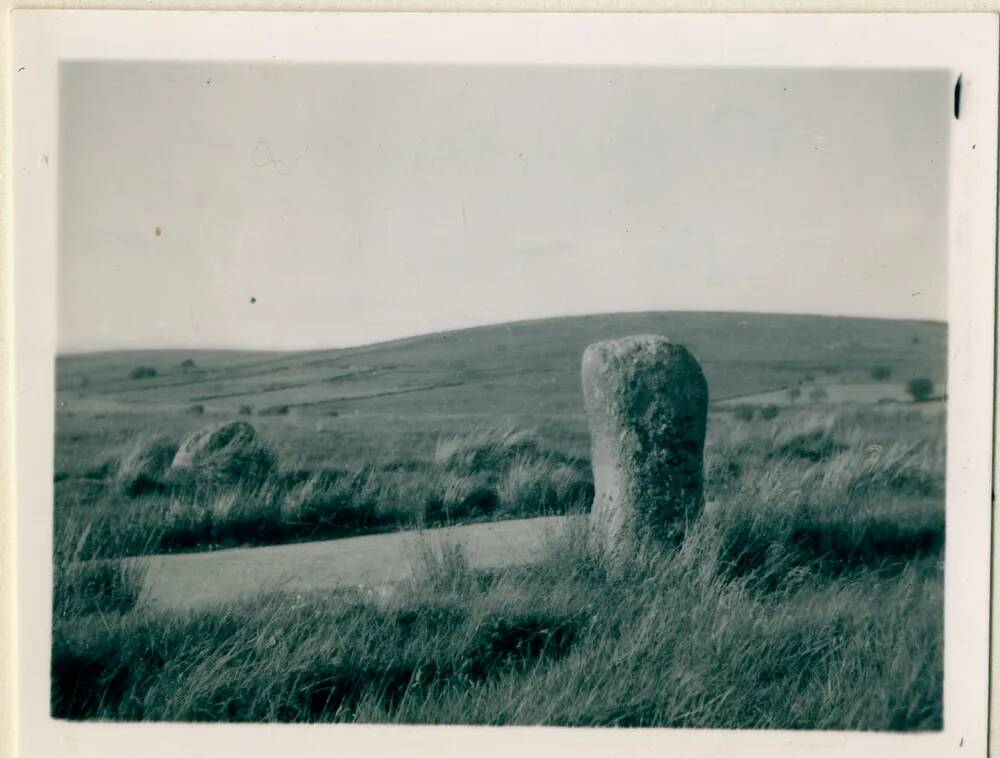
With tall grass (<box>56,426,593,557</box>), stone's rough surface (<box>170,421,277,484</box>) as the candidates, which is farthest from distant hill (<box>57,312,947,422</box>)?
tall grass (<box>56,426,593,557</box>)

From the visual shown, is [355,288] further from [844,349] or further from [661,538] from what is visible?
[844,349]

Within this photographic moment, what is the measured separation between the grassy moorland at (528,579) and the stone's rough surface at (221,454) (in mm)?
71

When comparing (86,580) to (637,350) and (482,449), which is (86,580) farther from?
(637,350)

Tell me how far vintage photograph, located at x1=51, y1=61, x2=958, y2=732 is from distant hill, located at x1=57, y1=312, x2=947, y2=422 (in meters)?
0.01

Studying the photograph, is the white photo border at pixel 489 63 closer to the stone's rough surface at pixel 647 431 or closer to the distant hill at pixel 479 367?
the distant hill at pixel 479 367

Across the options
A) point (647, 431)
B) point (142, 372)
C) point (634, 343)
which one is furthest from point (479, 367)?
point (142, 372)

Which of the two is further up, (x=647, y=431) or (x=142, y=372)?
(x=142, y=372)

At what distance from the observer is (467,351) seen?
4777 mm

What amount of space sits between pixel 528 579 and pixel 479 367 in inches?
41.9

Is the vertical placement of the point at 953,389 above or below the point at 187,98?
below

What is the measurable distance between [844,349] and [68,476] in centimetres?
386

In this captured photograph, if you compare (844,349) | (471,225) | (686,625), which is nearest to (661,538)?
(686,625)

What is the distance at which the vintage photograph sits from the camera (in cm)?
454

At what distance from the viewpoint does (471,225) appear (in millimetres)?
4746
